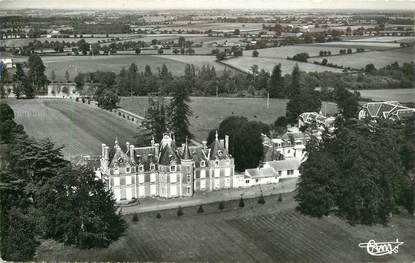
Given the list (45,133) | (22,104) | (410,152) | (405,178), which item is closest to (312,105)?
(410,152)

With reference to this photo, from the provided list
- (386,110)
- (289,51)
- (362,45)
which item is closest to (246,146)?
(386,110)

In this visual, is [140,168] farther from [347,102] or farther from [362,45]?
[362,45]

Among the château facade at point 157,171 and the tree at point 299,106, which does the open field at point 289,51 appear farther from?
the château facade at point 157,171

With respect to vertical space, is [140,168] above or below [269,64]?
below

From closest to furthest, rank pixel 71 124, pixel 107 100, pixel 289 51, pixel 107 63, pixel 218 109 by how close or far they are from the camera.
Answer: pixel 71 124 → pixel 218 109 → pixel 289 51 → pixel 107 63 → pixel 107 100

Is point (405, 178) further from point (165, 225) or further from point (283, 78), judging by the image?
point (283, 78)

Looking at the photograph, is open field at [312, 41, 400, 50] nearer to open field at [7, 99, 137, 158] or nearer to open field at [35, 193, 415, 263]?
open field at [35, 193, 415, 263]

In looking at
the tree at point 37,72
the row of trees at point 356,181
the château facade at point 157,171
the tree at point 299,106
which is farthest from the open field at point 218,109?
the row of trees at point 356,181

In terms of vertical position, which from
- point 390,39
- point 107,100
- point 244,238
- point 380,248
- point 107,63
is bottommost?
point 244,238

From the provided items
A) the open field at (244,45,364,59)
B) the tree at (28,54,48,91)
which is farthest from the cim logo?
the tree at (28,54,48,91)
